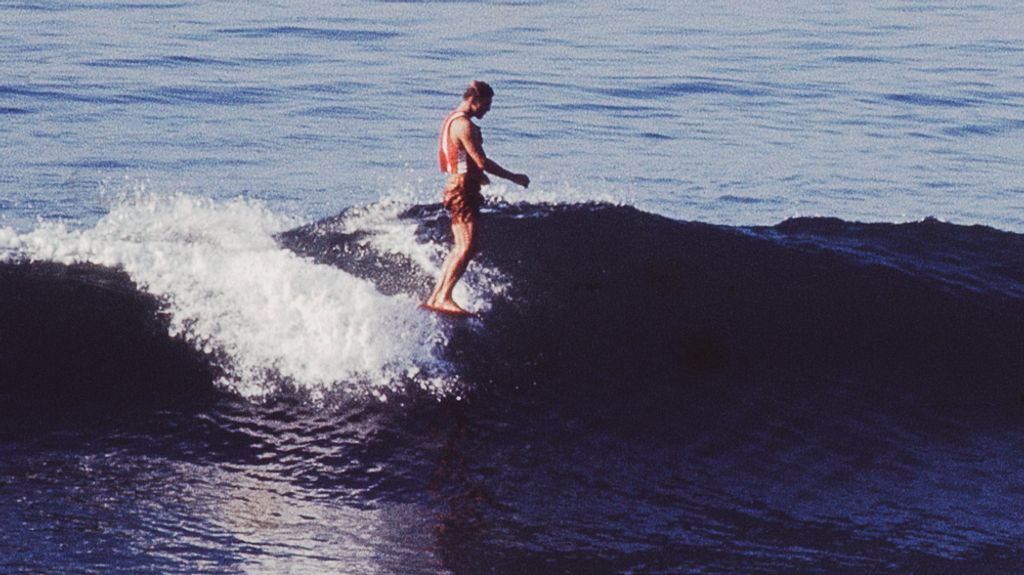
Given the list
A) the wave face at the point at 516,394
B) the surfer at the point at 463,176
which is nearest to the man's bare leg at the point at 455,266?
the surfer at the point at 463,176

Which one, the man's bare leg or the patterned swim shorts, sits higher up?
the patterned swim shorts

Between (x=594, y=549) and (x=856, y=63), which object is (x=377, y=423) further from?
(x=856, y=63)

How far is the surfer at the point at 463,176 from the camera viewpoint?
10.3 m

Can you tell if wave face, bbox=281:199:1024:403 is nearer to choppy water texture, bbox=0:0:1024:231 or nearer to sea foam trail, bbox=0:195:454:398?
sea foam trail, bbox=0:195:454:398

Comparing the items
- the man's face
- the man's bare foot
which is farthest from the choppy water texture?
the man's face

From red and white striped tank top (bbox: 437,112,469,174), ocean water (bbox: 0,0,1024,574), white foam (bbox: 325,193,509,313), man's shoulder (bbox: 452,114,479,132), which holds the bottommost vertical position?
ocean water (bbox: 0,0,1024,574)

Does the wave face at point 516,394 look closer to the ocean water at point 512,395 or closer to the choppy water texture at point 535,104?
the ocean water at point 512,395

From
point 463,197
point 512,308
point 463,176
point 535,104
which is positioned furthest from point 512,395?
point 535,104

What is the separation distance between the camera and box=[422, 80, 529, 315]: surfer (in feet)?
33.9

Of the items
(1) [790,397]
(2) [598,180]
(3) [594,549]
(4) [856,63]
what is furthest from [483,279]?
(4) [856,63]

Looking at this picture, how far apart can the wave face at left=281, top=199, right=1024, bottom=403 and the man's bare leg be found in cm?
30

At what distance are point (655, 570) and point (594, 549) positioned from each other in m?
0.40

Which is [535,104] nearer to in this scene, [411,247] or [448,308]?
[411,247]

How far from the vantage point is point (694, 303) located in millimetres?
11555
